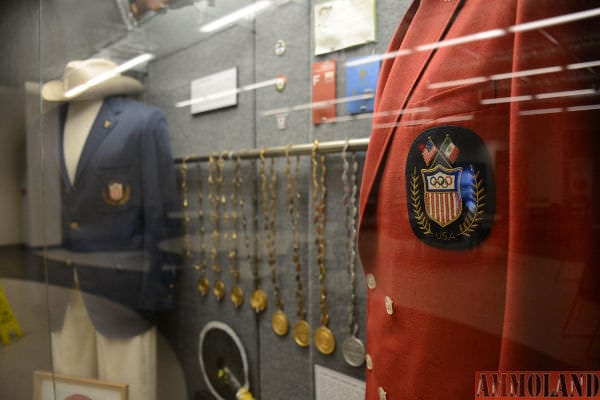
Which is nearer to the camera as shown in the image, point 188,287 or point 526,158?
point 526,158

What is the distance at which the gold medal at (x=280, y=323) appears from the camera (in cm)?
94

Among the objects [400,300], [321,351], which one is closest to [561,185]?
[400,300]

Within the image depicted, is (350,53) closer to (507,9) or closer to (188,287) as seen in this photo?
(507,9)

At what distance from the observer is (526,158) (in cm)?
42

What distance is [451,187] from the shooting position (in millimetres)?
504

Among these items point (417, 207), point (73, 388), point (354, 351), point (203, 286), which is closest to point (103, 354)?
point (73, 388)

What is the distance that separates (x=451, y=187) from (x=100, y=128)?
2.71 feet

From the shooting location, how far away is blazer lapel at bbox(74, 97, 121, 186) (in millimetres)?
945

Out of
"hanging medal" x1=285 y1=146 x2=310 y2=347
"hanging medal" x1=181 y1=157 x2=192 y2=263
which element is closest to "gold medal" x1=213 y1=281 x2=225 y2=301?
"hanging medal" x1=181 y1=157 x2=192 y2=263

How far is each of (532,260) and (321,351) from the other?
1.88 ft

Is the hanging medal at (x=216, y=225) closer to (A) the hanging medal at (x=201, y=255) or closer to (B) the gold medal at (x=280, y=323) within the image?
(A) the hanging medal at (x=201, y=255)

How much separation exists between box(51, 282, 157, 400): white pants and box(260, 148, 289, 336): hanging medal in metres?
0.32

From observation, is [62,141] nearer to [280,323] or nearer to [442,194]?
[280,323]

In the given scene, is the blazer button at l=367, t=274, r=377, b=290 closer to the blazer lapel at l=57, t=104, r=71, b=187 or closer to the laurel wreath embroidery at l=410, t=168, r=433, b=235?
the laurel wreath embroidery at l=410, t=168, r=433, b=235
